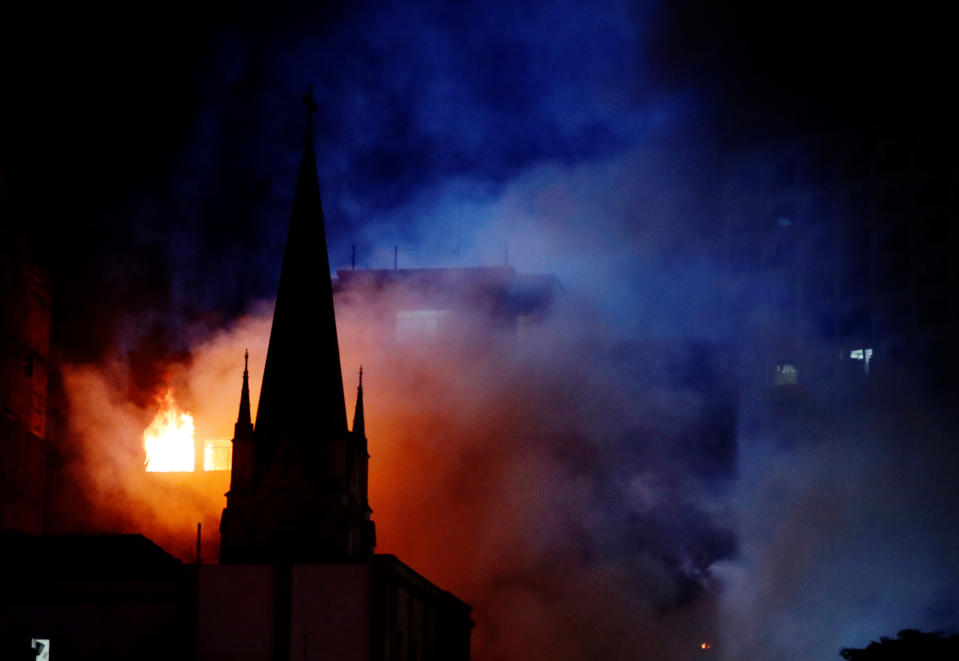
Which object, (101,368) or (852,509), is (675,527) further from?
(101,368)

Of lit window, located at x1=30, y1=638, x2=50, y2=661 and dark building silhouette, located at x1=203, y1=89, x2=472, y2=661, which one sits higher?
dark building silhouette, located at x1=203, y1=89, x2=472, y2=661

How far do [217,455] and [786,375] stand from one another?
38057mm

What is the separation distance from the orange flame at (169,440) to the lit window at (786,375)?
3774 centimetres

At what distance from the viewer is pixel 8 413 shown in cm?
5219

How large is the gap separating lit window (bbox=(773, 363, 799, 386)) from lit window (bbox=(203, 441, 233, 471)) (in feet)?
119

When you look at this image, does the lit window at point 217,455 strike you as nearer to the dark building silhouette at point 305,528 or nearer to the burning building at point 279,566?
the dark building silhouette at point 305,528

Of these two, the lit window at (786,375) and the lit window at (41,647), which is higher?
the lit window at (786,375)

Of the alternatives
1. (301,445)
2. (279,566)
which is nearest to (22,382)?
(301,445)

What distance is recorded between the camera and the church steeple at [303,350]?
1706 inches

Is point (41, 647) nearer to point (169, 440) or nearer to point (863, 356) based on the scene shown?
point (169, 440)

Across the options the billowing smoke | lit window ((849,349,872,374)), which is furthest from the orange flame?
lit window ((849,349,872,374))

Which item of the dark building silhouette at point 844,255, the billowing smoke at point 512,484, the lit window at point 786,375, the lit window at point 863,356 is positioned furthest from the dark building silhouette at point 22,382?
the lit window at point 863,356

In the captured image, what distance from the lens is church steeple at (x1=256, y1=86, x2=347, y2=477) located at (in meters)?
43.3

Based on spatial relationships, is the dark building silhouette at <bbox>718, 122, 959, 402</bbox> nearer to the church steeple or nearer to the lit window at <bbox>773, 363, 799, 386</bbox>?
the lit window at <bbox>773, 363, 799, 386</bbox>
